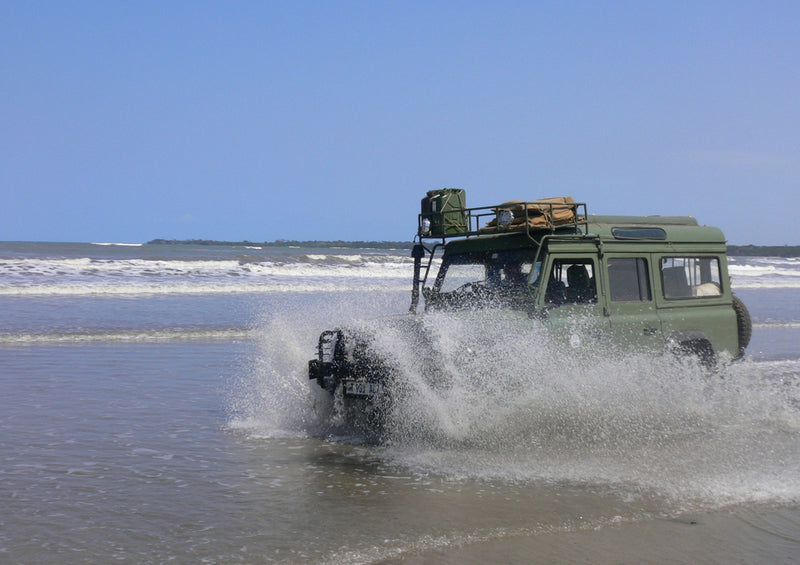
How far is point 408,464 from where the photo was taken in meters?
6.95

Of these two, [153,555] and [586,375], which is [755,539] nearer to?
[586,375]

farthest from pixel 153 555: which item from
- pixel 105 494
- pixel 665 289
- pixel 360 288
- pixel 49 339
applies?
pixel 360 288

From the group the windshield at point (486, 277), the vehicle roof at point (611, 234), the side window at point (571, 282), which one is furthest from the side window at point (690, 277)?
the windshield at point (486, 277)

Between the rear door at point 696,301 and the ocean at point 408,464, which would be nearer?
the ocean at point 408,464

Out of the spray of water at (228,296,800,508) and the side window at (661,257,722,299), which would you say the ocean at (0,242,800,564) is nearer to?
the spray of water at (228,296,800,508)

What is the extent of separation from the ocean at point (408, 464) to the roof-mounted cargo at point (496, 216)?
1.29 metres

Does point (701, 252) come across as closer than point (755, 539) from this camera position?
No

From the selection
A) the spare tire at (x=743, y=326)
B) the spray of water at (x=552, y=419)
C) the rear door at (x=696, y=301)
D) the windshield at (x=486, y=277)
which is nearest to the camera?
the spray of water at (x=552, y=419)

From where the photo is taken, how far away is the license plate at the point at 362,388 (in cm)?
738

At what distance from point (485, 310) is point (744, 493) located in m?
2.61

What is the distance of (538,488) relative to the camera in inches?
245

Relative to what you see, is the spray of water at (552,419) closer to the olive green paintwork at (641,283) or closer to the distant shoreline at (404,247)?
the olive green paintwork at (641,283)

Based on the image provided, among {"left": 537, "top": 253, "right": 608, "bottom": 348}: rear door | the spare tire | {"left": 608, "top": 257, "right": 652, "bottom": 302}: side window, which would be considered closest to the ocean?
{"left": 537, "top": 253, "right": 608, "bottom": 348}: rear door

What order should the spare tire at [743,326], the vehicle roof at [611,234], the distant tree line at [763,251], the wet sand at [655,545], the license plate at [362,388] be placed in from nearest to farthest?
the wet sand at [655,545], the license plate at [362,388], the vehicle roof at [611,234], the spare tire at [743,326], the distant tree line at [763,251]
